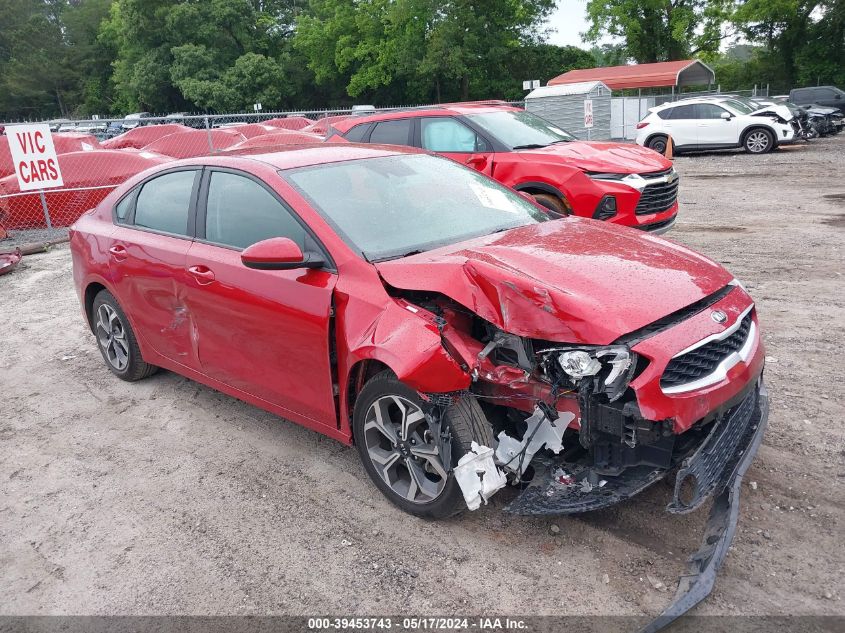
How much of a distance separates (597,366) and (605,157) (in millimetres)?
5600

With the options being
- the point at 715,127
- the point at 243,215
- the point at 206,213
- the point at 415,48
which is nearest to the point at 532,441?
the point at 243,215

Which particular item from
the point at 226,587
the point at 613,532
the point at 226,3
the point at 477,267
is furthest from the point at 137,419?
the point at 226,3

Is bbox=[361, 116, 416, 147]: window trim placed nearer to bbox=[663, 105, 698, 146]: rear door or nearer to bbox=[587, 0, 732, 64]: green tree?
bbox=[663, 105, 698, 146]: rear door

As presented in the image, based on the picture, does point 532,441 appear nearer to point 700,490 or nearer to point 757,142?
point 700,490

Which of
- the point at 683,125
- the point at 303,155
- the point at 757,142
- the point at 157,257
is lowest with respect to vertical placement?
the point at 757,142

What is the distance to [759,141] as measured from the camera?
2000 centimetres

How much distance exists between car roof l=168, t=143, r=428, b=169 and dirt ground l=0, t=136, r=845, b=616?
1.67 meters

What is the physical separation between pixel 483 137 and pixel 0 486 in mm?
6197

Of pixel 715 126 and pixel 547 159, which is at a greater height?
pixel 547 159

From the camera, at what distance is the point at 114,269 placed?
5.14 metres

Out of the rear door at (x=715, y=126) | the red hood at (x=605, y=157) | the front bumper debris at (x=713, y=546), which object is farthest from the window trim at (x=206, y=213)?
the rear door at (x=715, y=126)

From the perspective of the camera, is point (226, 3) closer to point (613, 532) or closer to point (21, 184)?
point (21, 184)

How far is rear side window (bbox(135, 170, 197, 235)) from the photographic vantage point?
184 inches

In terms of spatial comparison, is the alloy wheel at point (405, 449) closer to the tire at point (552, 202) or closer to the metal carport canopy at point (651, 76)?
the tire at point (552, 202)
